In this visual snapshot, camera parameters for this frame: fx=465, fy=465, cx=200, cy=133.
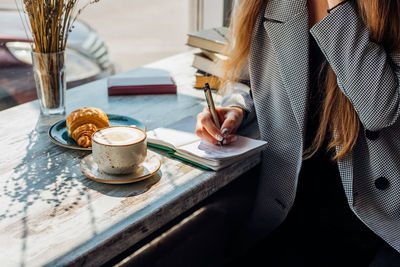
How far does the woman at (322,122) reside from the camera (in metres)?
1.04

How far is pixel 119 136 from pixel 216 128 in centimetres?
27

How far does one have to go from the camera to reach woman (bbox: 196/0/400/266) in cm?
104

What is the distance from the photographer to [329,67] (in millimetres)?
1148

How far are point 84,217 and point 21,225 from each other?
0.11m

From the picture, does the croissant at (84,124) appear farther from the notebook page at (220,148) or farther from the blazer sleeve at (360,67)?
the blazer sleeve at (360,67)

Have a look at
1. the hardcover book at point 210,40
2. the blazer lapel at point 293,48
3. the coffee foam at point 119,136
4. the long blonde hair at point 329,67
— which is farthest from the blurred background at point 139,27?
the coffee foam at point 119,136

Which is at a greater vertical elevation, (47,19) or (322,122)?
(47,19)

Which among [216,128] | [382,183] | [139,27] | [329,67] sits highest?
[329,67]

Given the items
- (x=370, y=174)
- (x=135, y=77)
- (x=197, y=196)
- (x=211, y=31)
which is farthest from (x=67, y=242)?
(x=211, y=31)

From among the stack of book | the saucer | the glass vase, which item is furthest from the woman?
the glass vase

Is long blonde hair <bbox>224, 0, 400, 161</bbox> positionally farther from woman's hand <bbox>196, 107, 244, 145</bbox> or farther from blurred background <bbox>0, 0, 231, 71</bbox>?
blurred background <bbox>0, 0, 231, 71</bbox>

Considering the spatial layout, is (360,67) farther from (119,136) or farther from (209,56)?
(209,56)

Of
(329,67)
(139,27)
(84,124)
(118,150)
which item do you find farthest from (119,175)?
(139,27)

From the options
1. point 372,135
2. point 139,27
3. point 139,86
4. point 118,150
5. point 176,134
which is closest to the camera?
point 118,150
